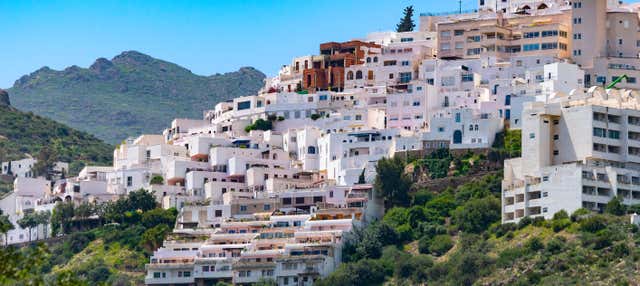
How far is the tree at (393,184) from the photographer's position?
282ft

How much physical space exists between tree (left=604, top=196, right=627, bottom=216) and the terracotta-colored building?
99.1 feet

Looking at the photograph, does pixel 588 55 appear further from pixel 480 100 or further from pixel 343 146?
pixel 343 146

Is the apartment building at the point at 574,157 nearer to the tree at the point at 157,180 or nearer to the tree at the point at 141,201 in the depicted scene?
the tree at the point at 141,201

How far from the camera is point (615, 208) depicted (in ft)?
255

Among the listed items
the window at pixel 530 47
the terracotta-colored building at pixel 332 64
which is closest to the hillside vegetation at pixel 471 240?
the window at pixel 530 47

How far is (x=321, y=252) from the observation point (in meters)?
81.4

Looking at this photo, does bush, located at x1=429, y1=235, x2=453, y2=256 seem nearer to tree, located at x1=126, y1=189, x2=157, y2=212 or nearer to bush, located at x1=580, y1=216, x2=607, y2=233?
bush, located at x1=580, y1=216, x2=607, y2=233

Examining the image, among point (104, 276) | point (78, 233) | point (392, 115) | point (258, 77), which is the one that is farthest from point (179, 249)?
point (258, 77)

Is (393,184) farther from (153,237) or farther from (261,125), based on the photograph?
(261,125)

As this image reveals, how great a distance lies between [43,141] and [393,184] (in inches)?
2020

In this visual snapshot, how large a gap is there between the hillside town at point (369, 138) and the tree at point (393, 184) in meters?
0.62

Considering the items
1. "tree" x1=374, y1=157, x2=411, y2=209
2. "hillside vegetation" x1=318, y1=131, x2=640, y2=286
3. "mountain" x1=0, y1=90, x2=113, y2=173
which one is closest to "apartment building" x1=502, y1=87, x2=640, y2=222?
"hillside vegetation" x1=318, y1=131, x2=640, y2=286

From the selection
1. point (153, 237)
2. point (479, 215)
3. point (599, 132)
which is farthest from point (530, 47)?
point (153, 237)

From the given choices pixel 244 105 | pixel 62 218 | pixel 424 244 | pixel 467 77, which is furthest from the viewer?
pixel 244 105
